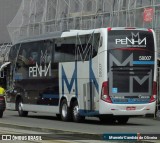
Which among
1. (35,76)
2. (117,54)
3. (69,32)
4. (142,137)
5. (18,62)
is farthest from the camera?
(18,62)

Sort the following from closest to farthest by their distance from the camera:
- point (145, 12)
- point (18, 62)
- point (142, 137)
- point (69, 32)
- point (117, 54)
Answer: point (142, 137) < point (117, 54) < point (69, 32) < point (18, 62) < point (145, 12)

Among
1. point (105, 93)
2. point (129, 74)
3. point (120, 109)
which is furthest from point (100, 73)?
point (120, 109)

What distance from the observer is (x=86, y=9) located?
46.3 metres

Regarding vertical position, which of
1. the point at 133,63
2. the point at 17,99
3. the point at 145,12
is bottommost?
the point at 17,99

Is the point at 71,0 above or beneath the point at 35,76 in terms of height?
above

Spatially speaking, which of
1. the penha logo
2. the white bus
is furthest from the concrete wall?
the penha logo

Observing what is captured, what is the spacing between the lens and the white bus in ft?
77.7

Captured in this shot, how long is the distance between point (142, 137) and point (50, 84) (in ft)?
56.3

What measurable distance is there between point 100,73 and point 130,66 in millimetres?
1269

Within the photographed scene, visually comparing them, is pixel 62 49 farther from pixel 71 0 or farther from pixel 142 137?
pixel 71 0

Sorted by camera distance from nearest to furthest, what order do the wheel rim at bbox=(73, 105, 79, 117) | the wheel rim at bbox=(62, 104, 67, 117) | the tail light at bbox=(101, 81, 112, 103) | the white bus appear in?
the tail light at bbox=(101, 81, 112, 103) → the white bus → the wheel rim at bbox=(73, 105, 79, 117) → the wheel rim at bbox=(62, 104, 67, 117)

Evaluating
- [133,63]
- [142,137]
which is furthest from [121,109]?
[142,137]

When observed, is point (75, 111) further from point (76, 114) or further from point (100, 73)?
point (100, 73)

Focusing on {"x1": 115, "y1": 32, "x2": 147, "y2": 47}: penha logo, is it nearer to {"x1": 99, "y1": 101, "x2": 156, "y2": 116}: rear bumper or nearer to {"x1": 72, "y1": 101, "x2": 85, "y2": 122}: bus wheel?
{"x1": 99, "y1": 101, "x2": 156, "y2": 116}: rear bumper
